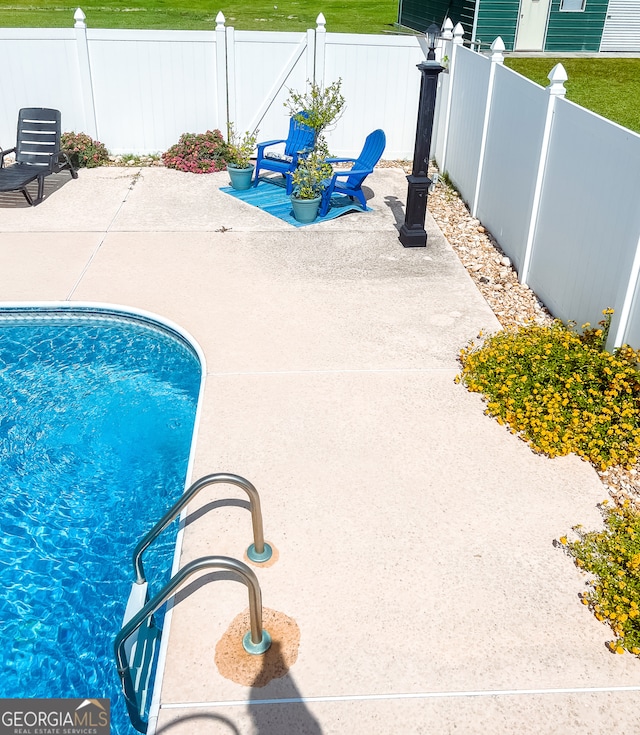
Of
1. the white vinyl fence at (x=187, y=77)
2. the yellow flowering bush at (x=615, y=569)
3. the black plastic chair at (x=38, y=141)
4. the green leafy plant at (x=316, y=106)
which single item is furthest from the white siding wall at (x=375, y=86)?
the yellow flowering bush at (x=615, y=569)

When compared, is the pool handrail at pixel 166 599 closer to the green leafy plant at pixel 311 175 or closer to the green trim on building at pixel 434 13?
the green leafy plant at pixel 311 175

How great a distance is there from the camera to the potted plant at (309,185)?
969cm

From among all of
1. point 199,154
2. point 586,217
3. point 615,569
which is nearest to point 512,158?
point 586,217

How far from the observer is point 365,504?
15.8 feet

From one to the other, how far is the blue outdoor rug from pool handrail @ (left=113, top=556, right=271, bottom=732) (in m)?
7.13

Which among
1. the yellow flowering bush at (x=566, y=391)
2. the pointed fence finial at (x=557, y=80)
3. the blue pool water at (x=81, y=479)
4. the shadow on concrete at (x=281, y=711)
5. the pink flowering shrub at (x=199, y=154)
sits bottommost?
the blue pool water at (x=81, y=479)

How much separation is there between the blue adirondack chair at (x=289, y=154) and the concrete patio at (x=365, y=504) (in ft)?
8.57

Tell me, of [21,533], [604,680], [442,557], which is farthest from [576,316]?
[21,533]

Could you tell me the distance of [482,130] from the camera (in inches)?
378

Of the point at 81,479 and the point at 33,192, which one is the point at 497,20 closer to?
the point at 33,192

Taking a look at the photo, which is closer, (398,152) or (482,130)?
(482,130)

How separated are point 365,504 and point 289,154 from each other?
814 cm

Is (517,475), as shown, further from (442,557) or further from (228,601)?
(228,601)

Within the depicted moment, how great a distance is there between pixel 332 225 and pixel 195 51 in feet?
14.9
